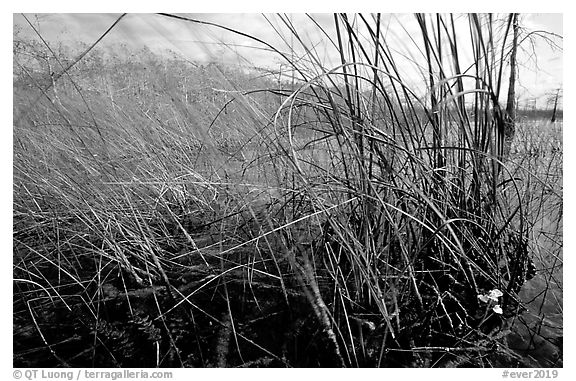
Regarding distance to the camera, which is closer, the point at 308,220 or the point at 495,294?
the point at 495,294

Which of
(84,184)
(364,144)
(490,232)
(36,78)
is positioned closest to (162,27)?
(36,78)

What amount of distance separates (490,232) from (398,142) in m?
0.31

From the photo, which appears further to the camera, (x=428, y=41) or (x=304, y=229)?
(x=304, y=229)

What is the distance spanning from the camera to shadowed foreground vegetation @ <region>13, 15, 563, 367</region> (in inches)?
37.8

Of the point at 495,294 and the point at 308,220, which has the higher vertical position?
the point at 308,220

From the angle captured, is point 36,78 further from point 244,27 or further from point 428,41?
point 428,41

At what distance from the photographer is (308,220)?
3.70 feet

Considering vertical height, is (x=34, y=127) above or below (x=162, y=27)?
below

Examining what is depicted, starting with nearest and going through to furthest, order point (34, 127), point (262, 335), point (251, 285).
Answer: point (262, 335)
point (251, 285)
point (34, 127)

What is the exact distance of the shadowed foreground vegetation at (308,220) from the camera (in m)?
0.96

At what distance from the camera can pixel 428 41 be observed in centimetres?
104

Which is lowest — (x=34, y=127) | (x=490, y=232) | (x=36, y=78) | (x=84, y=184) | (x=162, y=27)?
(x=490, y=232)

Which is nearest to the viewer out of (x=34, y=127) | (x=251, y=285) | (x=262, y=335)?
(x=262, y=335)
